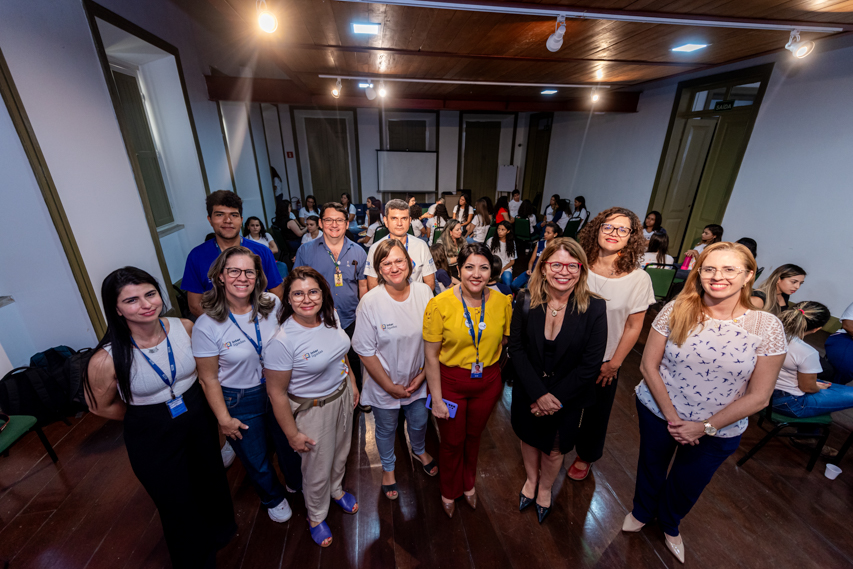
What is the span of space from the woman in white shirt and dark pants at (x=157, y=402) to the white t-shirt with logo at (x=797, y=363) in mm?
3491

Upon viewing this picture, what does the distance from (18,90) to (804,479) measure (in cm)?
636

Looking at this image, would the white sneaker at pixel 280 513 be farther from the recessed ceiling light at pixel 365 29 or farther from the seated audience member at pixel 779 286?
the recessed ceiling light at pixel 365 29

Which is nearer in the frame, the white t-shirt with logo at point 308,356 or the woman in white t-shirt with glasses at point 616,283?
the white t-shirt with logo at point 308,356

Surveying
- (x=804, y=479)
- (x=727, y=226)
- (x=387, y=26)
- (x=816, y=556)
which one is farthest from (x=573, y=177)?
(x=816, y=556)

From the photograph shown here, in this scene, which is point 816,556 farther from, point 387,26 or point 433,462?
point 387,26

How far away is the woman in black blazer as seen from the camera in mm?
1727

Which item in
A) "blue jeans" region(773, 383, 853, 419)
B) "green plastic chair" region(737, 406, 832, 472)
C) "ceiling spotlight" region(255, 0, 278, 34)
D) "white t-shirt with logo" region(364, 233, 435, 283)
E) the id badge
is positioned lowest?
"green plastic chair" region(737, 406, 832, 472)

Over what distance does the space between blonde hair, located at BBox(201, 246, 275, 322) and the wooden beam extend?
5224 mm

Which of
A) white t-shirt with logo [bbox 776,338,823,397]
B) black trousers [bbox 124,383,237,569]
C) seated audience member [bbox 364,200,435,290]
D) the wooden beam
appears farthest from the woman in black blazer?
the wooden beam

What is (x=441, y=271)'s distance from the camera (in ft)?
10.5

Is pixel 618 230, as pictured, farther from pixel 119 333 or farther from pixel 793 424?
pixel 119 333

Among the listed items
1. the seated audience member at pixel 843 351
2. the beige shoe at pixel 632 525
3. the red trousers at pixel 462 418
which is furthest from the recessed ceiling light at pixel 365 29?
the seated audience member at pixel 843 351

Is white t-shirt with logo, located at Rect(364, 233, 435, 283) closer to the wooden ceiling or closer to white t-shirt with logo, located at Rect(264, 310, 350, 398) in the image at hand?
white t-shirt with logo, located at Rect(264, 310, 350, 398)

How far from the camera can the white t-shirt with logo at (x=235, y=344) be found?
1.61 meters
